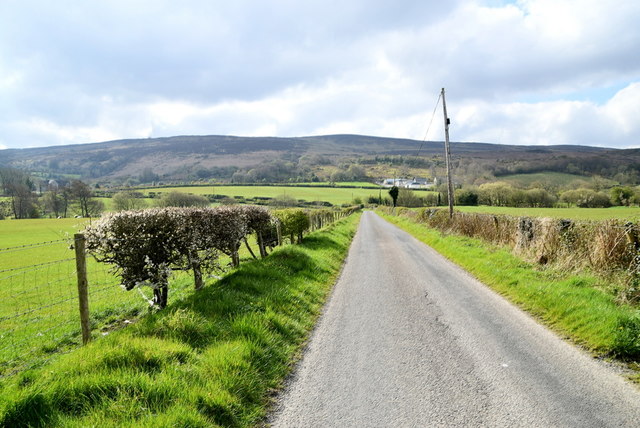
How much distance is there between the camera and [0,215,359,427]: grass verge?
3.37 metres

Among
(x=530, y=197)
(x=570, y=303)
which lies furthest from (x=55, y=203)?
(x=530, y=197)

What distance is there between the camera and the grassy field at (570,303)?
16.6 ft

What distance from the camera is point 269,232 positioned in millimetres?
18688

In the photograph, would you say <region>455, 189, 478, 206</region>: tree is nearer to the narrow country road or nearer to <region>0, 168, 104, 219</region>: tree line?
<region>0, 168, 104, 219</region>: tree line

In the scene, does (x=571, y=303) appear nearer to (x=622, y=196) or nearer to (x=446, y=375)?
(x=446, y=375)

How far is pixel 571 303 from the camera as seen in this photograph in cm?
652

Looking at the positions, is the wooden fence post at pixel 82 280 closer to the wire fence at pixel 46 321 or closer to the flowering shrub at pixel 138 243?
the wire fence at pixel 46 321

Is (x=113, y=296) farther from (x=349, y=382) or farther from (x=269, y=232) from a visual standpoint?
(x=349, y=382)

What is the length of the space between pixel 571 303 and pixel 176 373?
683 cm

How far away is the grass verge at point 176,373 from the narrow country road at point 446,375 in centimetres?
45

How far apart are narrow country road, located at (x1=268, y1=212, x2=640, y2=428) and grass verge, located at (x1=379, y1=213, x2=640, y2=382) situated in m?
0.41

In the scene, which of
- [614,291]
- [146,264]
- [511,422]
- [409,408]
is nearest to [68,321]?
[146,264]

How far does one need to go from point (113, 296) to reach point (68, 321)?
3534 mm

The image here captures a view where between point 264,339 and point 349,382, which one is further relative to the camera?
point 264,339
